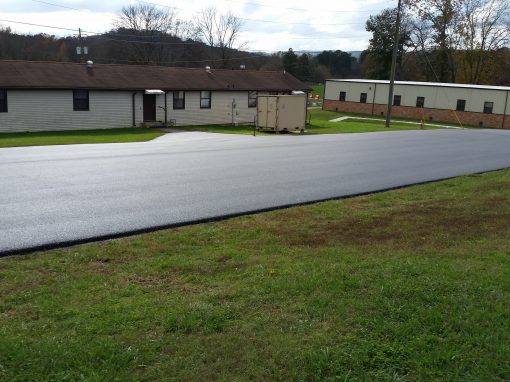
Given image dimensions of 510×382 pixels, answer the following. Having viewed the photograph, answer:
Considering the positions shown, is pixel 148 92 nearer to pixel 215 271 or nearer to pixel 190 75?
pixel 190 75

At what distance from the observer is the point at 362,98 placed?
57.7m

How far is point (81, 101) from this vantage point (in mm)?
31594

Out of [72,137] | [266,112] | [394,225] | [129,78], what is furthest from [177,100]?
[394,225]

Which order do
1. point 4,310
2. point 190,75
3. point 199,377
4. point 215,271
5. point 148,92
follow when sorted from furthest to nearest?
point 190,75
point 148,92
point 215,271
point 4,310
point 199,377

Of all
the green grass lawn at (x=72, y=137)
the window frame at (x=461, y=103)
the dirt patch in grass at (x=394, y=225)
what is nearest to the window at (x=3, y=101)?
the green grass lawn at (x=72, y=137)

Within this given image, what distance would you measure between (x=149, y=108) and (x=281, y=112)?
900cm

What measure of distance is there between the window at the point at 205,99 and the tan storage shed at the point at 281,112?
20.5ft

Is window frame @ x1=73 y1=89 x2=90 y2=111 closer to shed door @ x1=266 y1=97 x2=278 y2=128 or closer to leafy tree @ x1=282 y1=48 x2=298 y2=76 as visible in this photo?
shed door @ x1=266 y1=97 x2=278 y2=128

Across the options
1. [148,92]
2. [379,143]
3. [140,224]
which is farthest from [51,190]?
[148,92]

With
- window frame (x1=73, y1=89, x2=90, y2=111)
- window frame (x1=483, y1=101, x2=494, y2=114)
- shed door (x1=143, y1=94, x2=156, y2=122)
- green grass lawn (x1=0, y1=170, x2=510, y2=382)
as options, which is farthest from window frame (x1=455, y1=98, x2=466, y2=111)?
green grass lawn (x1=0, y1=170, x2=510, y2=382)

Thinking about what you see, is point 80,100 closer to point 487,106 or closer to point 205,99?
point 205,99

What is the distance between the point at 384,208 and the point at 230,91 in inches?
1196

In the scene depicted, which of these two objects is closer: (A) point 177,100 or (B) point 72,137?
(B) point 72,137

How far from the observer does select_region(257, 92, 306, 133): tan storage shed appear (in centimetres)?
3191
